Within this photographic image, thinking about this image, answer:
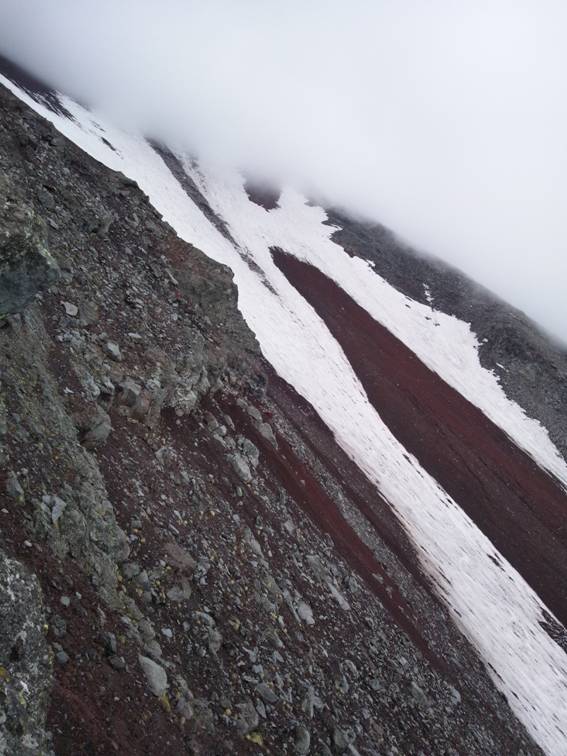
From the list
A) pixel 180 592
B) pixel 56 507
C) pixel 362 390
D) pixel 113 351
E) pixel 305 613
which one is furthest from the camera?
pixel 362 390

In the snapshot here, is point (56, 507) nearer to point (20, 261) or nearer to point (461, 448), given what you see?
point (20, 261)

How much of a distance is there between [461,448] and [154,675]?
3426 cm

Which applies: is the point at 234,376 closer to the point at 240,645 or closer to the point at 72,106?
the point at 240,645

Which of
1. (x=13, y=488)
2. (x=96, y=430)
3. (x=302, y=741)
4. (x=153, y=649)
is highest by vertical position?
(x=13, y=488)

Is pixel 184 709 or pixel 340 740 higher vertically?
pixel 184 709

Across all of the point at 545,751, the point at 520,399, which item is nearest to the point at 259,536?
the point at 545,751

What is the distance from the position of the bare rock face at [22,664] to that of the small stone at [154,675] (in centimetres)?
177

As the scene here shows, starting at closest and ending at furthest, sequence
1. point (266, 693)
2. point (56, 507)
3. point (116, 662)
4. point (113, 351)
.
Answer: point (116, 662), point (56, 507), point (266, 693), point (113, 351)

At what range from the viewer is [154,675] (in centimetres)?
702

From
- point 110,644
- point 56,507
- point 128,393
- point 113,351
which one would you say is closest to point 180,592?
point 110,644

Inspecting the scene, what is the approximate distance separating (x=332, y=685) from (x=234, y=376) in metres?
10.2

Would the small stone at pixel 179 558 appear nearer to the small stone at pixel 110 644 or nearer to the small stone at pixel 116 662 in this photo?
the small stone at pixel 110 644

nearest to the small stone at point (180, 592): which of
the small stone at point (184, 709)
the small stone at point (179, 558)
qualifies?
the small stone at point (179, 558)

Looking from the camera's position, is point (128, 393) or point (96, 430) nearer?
point (96, 430)
